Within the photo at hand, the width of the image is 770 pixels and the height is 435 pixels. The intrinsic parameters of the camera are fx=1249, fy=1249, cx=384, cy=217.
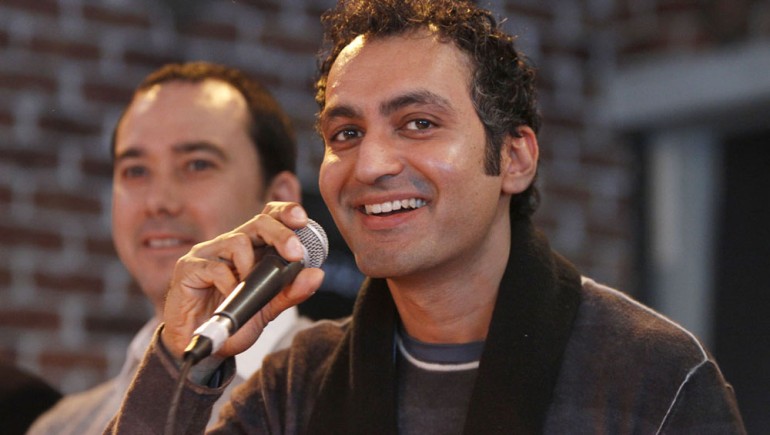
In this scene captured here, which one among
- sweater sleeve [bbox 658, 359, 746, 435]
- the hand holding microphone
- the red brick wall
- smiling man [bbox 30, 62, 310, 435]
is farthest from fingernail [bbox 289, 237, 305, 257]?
the red brick wall

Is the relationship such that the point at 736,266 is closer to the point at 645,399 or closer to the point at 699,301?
Answer: the point at 699,301

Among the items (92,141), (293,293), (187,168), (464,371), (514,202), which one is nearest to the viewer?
(293,293)

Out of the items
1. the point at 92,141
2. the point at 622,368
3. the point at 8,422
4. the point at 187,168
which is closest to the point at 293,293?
the point at 622,368

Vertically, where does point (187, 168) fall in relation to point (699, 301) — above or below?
above

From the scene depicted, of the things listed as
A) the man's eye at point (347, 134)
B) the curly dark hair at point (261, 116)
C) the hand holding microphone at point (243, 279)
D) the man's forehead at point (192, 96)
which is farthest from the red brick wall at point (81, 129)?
the hand holding microphone at point (243, 279)

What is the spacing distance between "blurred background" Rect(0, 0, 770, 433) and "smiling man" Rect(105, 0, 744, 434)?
104 cm

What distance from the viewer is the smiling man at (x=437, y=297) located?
1.72m

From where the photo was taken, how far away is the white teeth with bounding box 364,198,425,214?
1.80 metres

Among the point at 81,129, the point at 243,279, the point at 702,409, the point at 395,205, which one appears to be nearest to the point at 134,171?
the point at 81,129

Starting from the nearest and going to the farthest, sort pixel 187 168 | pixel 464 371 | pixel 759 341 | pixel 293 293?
pixel 293 293
pixel 464 371
pixel 187 168
pixel 759 341

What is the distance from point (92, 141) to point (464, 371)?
5.38ft

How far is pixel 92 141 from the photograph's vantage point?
3.20 meters

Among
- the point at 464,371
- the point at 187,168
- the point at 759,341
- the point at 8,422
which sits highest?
the point at 187,168

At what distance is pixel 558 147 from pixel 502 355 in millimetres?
2302
